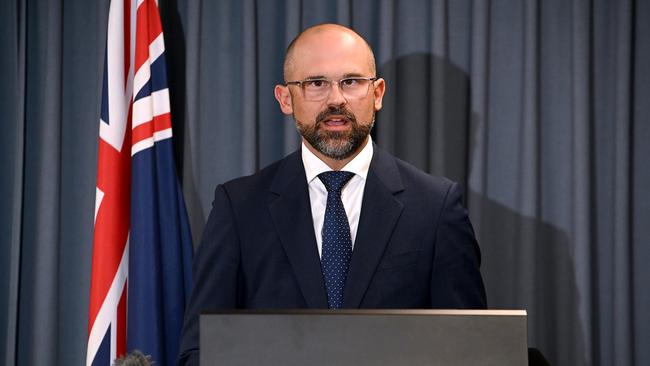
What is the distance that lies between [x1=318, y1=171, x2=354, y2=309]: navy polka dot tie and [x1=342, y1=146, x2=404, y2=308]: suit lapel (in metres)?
0.03

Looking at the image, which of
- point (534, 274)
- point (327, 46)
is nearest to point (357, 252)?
point (327, 46)

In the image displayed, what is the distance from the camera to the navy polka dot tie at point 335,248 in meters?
2.01

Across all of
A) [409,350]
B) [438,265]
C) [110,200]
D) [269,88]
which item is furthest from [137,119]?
[409,350]

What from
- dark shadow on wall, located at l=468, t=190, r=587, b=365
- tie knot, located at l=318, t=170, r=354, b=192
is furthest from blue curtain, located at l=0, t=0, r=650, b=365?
tie knot, located at l=318, t=170, r=354, b=192

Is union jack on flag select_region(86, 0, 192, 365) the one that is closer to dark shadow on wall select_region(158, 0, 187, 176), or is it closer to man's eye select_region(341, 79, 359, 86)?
dark shadow on wall select_region(158, 0, 187, 176)

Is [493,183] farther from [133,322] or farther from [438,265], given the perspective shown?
[133,322]

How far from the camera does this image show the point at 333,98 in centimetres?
205

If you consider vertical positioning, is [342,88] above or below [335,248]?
above

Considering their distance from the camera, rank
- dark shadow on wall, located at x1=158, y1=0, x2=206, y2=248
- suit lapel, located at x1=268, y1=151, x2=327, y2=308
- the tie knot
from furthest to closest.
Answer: dark shadow on wall, located at x1=158, y1=0, x2=206, y2=248, the tie knot, suit lapel, located at x1=268, y1=151, x2=327, y2=308

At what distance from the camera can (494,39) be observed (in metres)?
2.94

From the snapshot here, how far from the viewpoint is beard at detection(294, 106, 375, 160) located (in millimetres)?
2066

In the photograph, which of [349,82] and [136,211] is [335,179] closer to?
[349,82]

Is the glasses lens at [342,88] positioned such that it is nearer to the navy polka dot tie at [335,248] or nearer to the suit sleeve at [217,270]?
the navy polka dot tie at [335,248]

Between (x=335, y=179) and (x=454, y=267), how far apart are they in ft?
1.28
